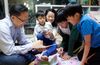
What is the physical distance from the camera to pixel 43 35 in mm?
1833

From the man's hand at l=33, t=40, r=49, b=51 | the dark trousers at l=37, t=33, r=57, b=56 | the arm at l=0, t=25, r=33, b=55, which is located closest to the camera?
the arm at l=0, t=25, r=33, b=55

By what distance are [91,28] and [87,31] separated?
0.15 ft

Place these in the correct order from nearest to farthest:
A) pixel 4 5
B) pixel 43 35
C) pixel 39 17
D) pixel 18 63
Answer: pixel 18 63, pixel 43 35, pixel 39 17, pixel 4 5

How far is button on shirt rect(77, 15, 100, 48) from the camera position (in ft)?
5.02

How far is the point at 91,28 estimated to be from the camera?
5.07 feet

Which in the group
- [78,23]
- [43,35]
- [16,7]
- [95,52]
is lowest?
[95,52]

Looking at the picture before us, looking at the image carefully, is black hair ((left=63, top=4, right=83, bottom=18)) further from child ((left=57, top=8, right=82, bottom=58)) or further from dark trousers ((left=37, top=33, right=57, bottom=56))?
dark trousers ((left=37, top=33, right=57, bottom=56))

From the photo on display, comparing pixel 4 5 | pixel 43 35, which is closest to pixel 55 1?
pixel 4 5

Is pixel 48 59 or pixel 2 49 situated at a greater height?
pixel 2 49

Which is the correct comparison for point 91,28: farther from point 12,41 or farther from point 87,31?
point 12,41

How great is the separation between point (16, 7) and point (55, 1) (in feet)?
8.02

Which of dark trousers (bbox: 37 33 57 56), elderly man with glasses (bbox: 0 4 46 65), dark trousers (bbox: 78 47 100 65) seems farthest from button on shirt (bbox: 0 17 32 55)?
dark trousers (bbox: 78 47 100 65)

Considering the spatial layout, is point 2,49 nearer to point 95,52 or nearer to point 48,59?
point 48,59

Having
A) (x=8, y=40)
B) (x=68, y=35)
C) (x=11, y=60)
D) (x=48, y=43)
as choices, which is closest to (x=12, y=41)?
(x=8, y=40)
